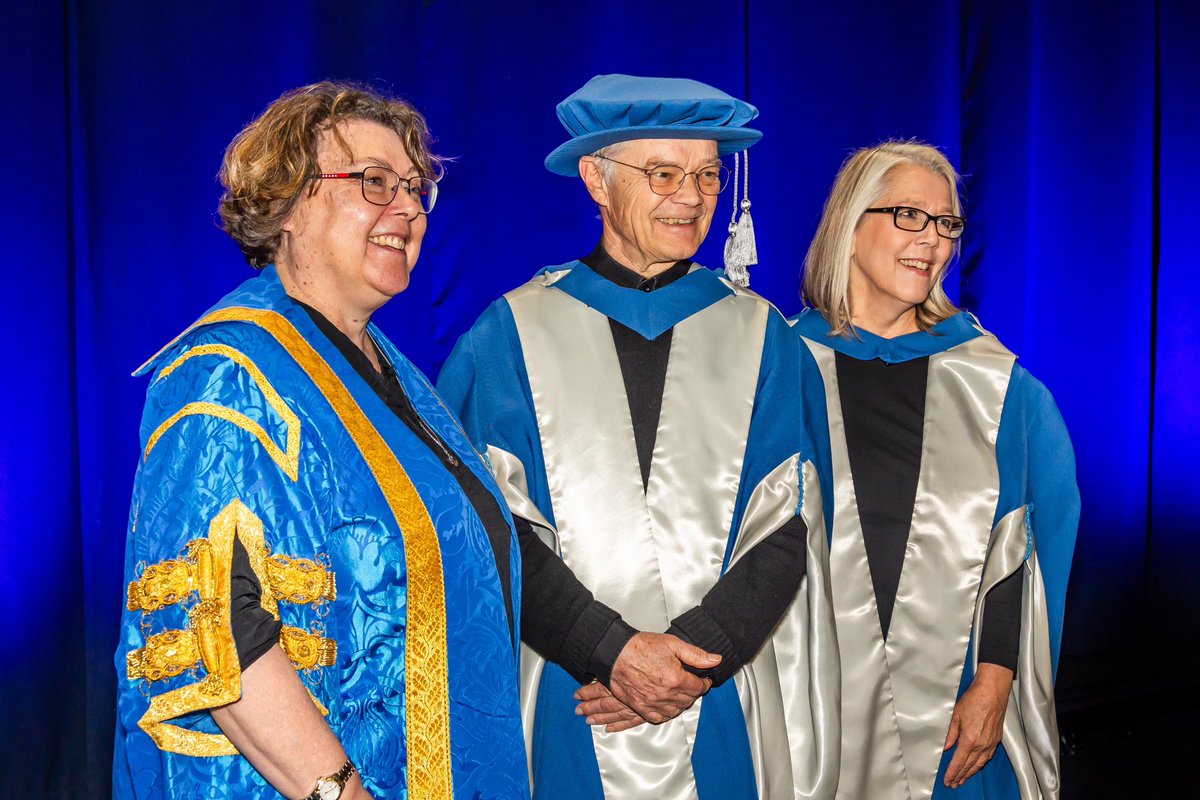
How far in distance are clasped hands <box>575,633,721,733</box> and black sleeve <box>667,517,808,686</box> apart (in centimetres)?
3

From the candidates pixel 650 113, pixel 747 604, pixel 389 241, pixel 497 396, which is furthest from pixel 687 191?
pixel 747 604

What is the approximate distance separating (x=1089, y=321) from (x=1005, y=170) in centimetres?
62

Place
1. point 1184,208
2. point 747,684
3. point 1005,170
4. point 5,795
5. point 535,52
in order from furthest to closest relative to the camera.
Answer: point 1184,208, point 1005,170, point 535,52, point 5,795, point 747,684

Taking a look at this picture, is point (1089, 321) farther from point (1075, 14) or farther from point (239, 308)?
point (239, 308)

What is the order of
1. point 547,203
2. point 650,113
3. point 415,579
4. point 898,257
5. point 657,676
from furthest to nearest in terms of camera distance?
point 547,203
point 898,257
point 650,113
point 657,676
point 415,579

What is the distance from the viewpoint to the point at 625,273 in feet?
6.54

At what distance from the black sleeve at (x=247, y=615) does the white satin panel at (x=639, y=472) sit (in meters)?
0.68

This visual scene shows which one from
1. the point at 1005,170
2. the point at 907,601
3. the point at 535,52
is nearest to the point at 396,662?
the point at 907,601

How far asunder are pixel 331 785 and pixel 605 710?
2.03ft

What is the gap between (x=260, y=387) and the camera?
4.41 ft

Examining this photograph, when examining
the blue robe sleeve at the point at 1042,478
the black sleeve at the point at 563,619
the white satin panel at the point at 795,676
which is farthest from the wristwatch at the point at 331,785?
the blue robe sleeve at the point at 1042,478

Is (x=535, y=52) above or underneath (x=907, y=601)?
above

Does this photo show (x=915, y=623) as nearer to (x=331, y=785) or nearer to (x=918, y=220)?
(x=918, y=220)

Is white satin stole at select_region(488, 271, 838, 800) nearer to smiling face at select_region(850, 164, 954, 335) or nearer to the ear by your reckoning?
the ear
